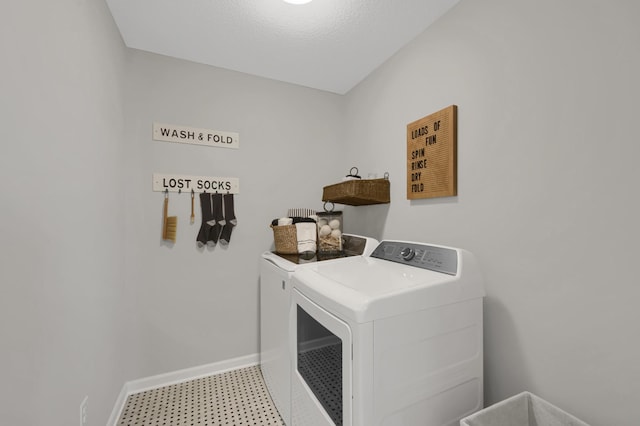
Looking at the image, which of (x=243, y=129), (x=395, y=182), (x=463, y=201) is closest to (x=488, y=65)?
(x=463, y=201)

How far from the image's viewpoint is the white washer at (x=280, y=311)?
58.6 inches

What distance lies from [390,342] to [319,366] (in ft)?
1.45

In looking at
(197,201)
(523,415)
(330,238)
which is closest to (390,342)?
(523,415)

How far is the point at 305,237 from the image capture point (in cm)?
193

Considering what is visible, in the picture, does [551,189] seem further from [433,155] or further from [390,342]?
[390,342]

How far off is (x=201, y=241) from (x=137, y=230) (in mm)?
423

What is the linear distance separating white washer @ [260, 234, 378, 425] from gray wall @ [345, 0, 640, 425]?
648mm

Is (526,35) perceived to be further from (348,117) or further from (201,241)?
(201,241)

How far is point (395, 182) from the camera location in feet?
6.25

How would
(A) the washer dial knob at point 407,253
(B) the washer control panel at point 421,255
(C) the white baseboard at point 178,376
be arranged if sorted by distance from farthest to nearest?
1. (C) the white baseboard at point 178,376
2. (A) the washer dial knob at point 407,253
3. (B) the washer control panel at point 421,255

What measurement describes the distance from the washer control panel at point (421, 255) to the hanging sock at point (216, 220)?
121 cm

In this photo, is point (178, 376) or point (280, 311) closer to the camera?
point (280, 311)

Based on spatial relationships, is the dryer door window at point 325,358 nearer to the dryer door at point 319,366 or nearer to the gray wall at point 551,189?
the dryer door at point 319,366

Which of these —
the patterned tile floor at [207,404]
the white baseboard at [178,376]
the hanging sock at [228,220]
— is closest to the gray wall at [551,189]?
the patterned tile floor at [207,404]
